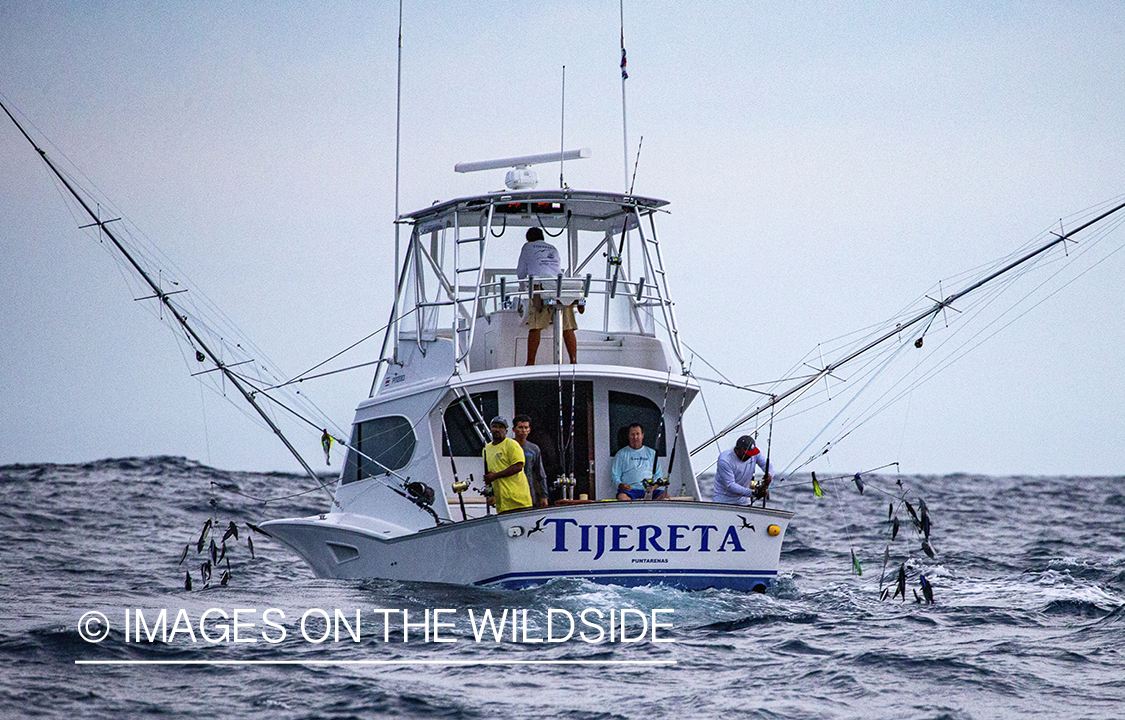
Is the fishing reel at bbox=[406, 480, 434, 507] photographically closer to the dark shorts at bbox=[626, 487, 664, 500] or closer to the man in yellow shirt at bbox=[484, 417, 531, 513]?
the man in yellow shirt at bbox=[484, 417, 531, 513]

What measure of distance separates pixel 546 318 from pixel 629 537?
3.63 m

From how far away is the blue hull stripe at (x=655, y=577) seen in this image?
39.3 ft

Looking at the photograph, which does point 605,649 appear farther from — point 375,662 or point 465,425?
point 465,425

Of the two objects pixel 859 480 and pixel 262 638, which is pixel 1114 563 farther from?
pixel 262 638

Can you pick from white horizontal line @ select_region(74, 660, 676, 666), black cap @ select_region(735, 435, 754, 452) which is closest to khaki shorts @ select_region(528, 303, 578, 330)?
black cap @ select_region(735, 435, 754, 452)

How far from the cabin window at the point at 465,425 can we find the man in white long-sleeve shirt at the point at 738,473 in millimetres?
2457

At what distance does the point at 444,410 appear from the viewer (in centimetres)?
1411

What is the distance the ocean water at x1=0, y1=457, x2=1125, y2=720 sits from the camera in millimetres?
9117

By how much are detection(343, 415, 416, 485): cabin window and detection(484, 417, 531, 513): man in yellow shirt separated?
1631 mm

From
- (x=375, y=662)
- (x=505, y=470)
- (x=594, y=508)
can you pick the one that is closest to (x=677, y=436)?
(x=505, y=470)

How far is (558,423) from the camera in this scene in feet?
48.1

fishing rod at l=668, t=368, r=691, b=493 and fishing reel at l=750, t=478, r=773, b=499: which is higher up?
fishing rod at l=668, t=368, r=691, b=493

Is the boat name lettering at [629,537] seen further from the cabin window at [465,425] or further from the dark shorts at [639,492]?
the cabin window at [465,425]

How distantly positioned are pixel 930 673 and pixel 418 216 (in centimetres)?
782
